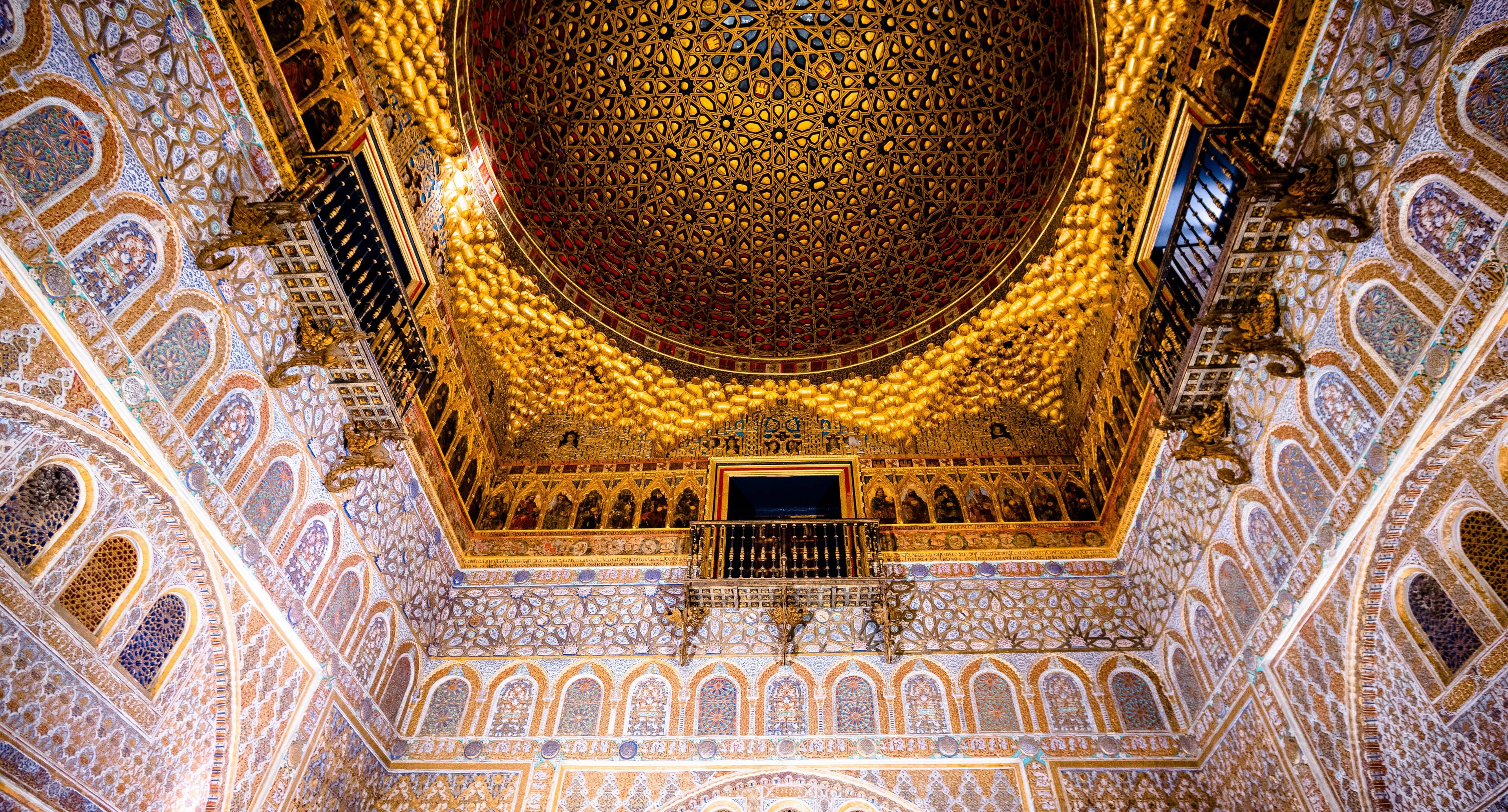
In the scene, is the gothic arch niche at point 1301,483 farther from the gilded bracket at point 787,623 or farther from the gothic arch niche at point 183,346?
the gothic arch niche at point 183,346

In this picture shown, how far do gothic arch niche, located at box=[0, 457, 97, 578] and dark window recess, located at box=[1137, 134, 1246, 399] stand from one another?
702cm

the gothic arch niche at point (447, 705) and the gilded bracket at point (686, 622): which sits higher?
the gilded bracket at point (686, 622)

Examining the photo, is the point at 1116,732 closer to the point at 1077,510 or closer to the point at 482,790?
the point at 1077,510

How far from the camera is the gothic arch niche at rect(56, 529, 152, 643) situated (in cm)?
445

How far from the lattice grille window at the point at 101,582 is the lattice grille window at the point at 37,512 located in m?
0.30

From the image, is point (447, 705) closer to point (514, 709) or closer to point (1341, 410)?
point (514, 709)

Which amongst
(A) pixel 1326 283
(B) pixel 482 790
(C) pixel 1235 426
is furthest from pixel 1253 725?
(B) pixel 482 790

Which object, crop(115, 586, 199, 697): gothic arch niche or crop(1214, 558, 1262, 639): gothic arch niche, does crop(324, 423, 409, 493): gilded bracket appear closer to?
crop(115, 586, 199, 697): gothic arch niche

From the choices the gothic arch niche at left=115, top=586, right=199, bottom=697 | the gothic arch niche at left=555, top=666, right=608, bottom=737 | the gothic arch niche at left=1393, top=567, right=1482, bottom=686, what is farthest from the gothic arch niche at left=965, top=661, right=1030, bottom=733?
the gothic arch niche at left=115, top=586, right=199, bottom=697

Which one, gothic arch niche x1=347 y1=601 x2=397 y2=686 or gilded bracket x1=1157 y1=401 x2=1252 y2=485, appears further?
gothic arch niche x1=347 y1=601 x2=397 y2=686

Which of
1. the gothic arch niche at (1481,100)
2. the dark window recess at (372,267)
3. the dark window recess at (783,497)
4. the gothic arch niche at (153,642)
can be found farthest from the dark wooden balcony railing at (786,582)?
the gothic arch niche at (1481,100)

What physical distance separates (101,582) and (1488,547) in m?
7.91

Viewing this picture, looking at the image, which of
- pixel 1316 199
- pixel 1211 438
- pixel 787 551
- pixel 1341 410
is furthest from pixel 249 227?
pixel 1341 410

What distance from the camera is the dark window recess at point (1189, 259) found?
214 inches
